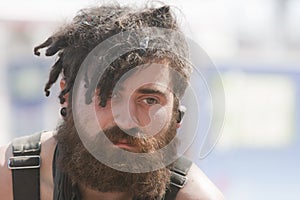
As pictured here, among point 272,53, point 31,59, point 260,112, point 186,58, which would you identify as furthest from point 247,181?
point 186,58

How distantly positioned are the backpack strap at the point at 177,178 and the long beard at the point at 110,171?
0.13ft

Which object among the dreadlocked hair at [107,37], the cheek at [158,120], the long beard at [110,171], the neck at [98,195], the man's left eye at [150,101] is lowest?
the neck at [98,195]

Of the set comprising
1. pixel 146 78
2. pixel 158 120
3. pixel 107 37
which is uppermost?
pixel 107 37

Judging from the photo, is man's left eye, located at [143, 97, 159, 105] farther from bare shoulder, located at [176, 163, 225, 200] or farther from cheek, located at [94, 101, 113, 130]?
bare shoulder, located at [176, 163, 225, 200]

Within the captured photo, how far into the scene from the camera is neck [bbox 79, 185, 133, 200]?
2.35m

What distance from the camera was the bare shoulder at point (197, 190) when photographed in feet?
7.80

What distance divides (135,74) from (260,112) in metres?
3.62

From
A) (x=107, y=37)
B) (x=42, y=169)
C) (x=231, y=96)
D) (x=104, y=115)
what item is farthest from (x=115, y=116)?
(x=231, y=96)

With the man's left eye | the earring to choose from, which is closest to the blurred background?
the earring

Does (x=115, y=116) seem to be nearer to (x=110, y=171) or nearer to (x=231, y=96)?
(x=110, y=171)

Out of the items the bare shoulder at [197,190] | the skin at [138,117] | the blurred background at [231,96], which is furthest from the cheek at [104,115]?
the blurred background at [231,96]

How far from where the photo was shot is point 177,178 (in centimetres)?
239

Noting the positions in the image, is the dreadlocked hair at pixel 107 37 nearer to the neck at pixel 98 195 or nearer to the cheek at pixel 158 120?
the cheek at pixel 158 120

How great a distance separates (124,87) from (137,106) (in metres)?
0.07
